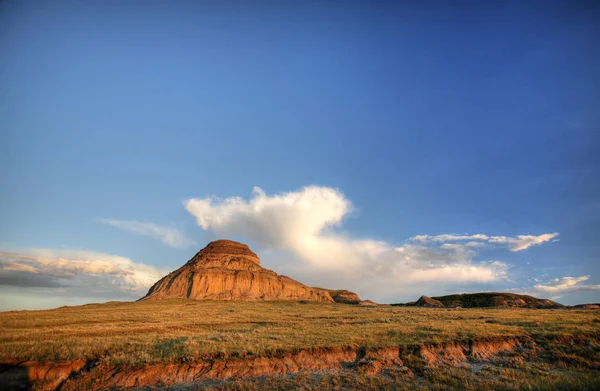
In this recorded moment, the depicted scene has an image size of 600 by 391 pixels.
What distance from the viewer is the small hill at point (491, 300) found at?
9188 centimetres

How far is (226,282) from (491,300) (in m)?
90.9

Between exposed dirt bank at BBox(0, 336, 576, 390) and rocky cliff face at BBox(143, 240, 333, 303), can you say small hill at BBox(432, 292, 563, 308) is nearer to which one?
rocky cliff face at BBox(143, 240, 333, 303)

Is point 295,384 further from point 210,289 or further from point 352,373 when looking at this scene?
point 210,289

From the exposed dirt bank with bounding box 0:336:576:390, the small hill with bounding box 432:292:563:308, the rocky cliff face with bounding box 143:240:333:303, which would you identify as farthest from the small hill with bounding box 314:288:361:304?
the exposed dirt bank with bounding box 0:336:576:390

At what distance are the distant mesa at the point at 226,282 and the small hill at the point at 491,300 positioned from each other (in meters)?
47.8

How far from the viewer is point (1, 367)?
43.0 ft

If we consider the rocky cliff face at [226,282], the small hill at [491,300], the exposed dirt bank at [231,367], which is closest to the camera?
the exposed dirt bank at [231,367]

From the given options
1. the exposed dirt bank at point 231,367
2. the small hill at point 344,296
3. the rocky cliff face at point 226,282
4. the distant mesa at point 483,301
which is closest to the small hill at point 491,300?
the distant mesa at point 483,301

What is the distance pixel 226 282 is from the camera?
107m

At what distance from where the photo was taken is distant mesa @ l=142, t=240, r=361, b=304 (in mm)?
99750

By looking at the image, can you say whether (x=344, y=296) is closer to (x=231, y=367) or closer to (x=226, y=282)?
(x=226, y=282)

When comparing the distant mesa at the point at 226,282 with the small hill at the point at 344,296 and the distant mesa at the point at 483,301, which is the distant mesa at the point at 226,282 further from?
the distant mesa at the point at 483,301

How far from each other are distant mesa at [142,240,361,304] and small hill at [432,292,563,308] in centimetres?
4781

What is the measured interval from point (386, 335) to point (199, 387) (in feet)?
46.9
